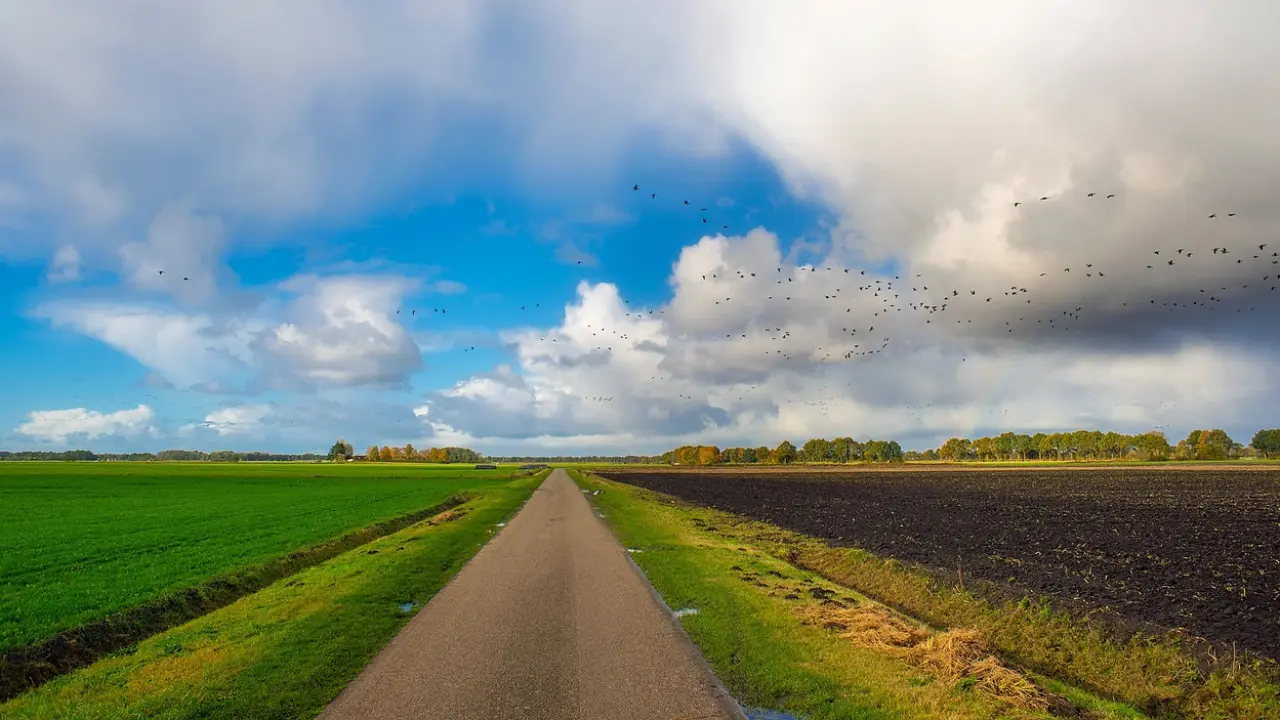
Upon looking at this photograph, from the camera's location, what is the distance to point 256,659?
11.6 m

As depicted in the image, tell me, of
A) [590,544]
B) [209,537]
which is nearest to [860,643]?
[590,544]

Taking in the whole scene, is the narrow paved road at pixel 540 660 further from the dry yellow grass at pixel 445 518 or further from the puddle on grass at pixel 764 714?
the dry yellow grass at pixel 445 518

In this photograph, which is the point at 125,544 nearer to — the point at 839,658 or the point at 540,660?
the point at 540,660

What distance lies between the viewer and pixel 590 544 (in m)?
27.0

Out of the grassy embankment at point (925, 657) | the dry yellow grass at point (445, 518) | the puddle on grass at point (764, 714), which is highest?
the puddle on grass at point (764, 714)

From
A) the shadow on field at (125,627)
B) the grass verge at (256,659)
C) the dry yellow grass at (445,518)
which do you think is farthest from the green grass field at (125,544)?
the dry yellow grass at (445,518)

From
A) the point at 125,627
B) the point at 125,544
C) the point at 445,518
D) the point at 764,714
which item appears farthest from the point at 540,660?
the point at 445,518

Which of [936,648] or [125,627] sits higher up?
[936,648]

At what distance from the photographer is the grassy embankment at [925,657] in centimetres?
962

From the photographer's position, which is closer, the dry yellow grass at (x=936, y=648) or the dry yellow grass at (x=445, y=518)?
the dry yellow grass at (x=936, y=648)

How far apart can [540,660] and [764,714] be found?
13.1 ft

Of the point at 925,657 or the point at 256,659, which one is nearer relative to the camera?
the point at 925,657

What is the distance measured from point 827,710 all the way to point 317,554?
24260 mm

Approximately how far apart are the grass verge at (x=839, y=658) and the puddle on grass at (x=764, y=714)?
18 centimetres
